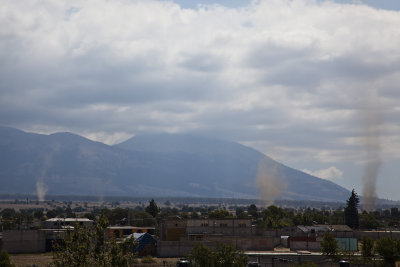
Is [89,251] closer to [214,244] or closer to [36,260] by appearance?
[36,260]

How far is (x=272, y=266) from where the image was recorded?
56.9 meters

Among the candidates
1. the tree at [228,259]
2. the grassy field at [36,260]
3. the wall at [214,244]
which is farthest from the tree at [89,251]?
the wall at [214,244]

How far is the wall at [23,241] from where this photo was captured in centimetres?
9394

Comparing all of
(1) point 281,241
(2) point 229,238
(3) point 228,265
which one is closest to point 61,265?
(3) point 228,265

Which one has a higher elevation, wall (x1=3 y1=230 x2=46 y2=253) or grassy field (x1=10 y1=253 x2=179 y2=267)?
wall (x1=3 y1=230 x2=46 y2=253)

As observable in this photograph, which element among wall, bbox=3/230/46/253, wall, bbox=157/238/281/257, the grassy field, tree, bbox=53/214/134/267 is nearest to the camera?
tree, bbox=53/214/134/267

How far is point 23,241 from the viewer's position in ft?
312

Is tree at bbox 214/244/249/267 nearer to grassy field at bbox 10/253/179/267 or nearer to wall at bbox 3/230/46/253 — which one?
grassy field at bbox 10/253/179/267

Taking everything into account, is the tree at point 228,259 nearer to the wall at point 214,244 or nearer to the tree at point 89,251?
the tree at point 89,251

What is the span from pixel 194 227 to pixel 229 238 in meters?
10.1

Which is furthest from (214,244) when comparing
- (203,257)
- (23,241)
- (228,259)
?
(228,259)

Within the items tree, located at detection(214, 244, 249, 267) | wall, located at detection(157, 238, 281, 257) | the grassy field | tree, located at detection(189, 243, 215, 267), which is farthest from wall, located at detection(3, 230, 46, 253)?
tree, located at detection(214, 244, 249, 267)

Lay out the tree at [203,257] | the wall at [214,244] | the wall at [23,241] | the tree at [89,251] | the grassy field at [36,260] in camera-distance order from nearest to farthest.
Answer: the tree at [89,251] < the tree at [203,257] < the grassy field at [36,260] < the wall at [214,244] < the wall at [23,241]

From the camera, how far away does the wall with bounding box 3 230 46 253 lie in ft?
308
